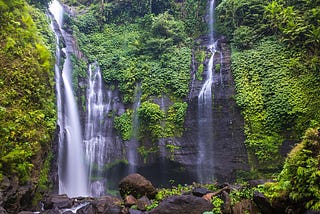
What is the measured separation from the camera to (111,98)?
61.7 ft

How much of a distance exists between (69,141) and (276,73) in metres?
11.5

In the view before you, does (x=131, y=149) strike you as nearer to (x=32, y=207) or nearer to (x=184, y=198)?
(x=32, y=207)

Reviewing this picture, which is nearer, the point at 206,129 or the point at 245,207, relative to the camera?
the point at 245,207

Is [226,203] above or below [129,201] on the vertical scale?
above

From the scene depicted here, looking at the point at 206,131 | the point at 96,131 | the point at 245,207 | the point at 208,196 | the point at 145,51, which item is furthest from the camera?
the point at 145,51

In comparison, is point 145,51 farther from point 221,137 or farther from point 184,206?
point 184,206

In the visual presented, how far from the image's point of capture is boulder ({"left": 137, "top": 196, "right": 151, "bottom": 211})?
9391 millimetres

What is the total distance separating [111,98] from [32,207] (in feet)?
33.5

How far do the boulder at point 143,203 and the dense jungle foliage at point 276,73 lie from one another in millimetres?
7088

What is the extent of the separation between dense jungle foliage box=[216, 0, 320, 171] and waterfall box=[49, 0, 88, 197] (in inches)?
351

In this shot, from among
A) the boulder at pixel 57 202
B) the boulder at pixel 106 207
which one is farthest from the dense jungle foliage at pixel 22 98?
the boulder at pixel 106 207

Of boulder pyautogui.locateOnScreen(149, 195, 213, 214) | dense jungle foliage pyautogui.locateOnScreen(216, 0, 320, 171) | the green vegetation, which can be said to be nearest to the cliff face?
dense jungle foliage pyautogui.locateOnScreen(216, 0, 320, 171)

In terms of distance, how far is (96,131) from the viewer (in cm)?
1766

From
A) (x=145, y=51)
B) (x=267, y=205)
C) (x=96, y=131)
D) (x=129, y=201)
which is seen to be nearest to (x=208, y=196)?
(x=129, y=201)
